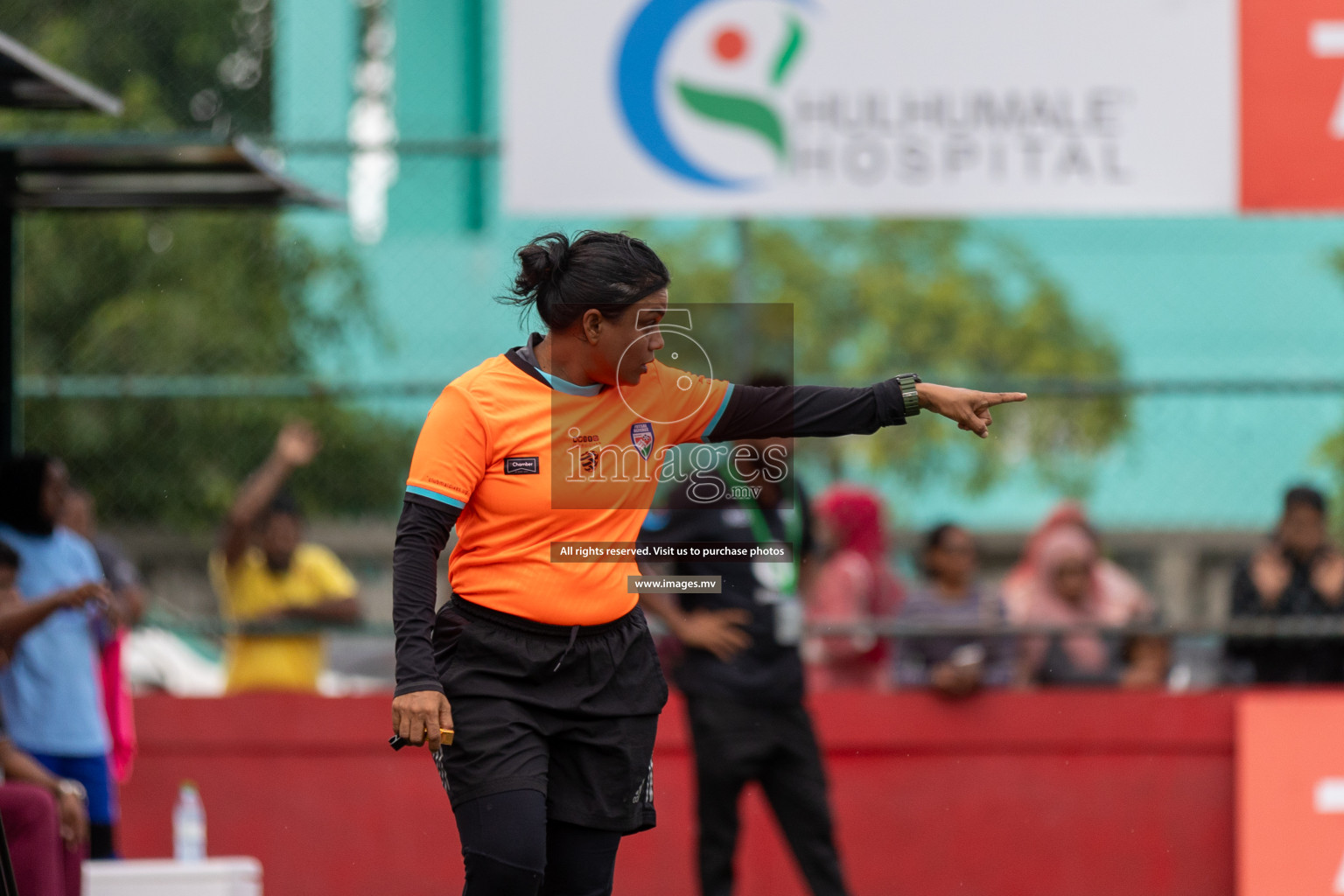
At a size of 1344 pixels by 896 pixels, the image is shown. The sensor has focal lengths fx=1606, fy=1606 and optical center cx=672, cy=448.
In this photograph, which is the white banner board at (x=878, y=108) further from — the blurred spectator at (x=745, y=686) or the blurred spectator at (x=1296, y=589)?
the blurred spectator at (x=745, y=686)

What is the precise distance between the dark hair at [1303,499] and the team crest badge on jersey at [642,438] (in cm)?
427

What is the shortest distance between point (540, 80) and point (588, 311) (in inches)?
144

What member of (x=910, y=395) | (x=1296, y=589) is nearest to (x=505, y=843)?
(x=910, y=395)

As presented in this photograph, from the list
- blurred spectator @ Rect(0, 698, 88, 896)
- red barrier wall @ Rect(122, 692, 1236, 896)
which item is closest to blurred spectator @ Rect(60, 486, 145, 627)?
red barrier wall @ Rect(122, 692, 1236, 896)

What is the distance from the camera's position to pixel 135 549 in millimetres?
8602

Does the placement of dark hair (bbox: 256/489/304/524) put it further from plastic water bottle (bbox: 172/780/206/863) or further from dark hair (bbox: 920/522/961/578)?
dark hair (bbox: 920/522/961/578)

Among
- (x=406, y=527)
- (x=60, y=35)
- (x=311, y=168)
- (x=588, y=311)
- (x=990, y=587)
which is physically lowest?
(x=990, y=587)

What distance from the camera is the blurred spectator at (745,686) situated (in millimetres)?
5848

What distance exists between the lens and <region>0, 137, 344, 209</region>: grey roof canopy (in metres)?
6.00

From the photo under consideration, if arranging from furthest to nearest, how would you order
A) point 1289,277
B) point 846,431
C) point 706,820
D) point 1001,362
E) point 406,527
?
point 1001,362, point 1289,277, point 706,820, point 846,431, point 406,527

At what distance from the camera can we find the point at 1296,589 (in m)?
7.07

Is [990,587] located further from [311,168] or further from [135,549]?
[135,549]

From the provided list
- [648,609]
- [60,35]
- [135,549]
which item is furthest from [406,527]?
[60,35]

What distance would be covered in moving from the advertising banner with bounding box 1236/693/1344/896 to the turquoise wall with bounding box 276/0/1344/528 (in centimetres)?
101
